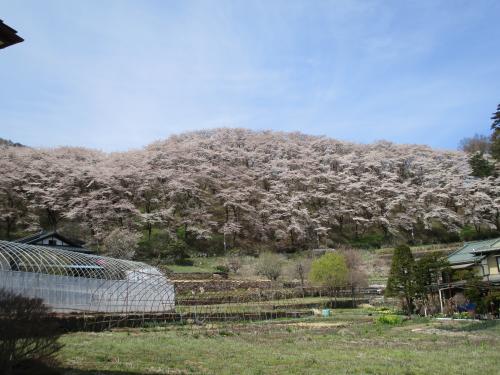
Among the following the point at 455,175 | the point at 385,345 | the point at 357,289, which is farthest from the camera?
the point at 455,175

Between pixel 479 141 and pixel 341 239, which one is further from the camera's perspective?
pixel 479 141

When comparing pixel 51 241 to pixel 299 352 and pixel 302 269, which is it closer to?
pixel 302 269

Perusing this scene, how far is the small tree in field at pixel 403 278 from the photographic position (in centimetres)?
2434

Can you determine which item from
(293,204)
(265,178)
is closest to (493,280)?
(293,204)

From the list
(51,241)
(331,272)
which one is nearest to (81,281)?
(51,241)

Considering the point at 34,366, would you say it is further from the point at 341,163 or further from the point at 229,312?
the point at 341,163

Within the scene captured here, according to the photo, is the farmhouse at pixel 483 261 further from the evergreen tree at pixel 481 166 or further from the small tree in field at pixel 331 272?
the evergreen tree at pixel 481 166

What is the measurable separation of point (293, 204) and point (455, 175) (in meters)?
25.3

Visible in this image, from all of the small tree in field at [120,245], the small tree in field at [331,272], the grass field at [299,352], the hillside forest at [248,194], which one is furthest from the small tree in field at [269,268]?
the grass field at [299,352]

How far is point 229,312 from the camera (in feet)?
80.3

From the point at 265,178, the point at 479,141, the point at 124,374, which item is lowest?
the point at 124,374

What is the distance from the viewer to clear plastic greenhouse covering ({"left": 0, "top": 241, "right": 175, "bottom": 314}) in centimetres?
1803

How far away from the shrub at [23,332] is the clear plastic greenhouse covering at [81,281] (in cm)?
1055

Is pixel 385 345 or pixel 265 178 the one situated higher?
pixel 265 178
